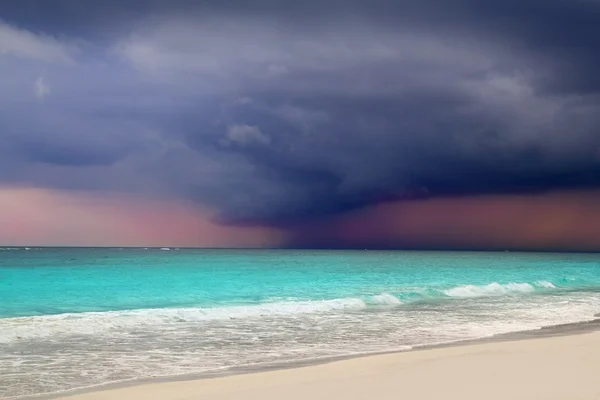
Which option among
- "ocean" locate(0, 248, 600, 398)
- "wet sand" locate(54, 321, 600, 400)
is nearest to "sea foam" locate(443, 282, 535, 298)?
"ocean" locate(0, 248, 600, 398)

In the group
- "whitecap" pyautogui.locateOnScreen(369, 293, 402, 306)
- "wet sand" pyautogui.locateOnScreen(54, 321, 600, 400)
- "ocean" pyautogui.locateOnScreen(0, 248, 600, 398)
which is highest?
"wet sand" pyautogui.locateOnScreen(54, 321, 600, 400)

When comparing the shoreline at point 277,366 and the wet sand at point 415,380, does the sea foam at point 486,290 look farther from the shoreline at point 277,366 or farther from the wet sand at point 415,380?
the wet sand at point 415,380

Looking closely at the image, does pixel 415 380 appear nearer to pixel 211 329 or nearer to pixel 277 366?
pixel 277 366

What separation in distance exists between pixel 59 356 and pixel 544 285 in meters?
35.8

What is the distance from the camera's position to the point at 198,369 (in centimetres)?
998

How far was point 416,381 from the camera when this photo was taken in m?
8.38

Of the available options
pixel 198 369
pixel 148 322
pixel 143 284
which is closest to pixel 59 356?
pixel 198 369

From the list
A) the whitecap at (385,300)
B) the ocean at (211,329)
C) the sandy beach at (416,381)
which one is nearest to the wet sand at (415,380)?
the sandy beach at (416,381)

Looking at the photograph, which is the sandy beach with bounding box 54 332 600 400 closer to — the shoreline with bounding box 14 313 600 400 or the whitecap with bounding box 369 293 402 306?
the shoreline with bounding box 14 313 600 400

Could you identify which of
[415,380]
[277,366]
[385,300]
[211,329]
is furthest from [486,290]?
[415,380]

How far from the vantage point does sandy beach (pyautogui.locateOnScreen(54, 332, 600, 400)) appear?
7535mm

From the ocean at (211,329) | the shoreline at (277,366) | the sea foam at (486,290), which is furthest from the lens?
the sea foam at (486,290)

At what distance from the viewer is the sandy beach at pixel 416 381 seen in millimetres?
7535

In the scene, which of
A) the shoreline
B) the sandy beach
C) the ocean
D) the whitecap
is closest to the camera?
the sandy beach
